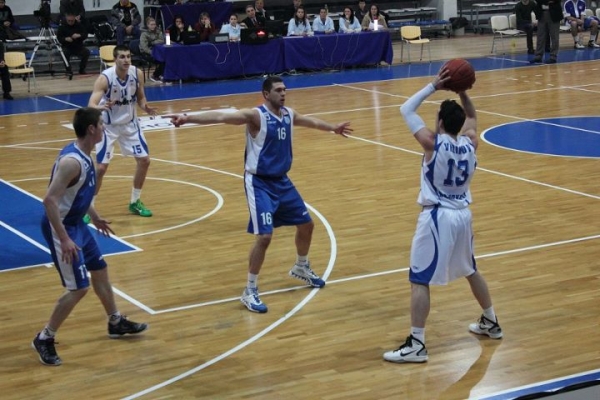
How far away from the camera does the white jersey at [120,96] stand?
11562 millimetres

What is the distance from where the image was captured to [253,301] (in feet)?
→ 27.7

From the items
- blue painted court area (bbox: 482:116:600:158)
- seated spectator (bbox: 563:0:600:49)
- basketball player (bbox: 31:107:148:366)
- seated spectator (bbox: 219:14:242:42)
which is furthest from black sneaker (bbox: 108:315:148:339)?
seated spectator (bbox: 563:0:600:49)

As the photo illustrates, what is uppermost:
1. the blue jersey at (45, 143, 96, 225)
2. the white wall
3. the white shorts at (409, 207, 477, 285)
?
the white wall

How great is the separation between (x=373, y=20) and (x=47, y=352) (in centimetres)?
1949

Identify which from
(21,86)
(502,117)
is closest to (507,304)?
(502,117)

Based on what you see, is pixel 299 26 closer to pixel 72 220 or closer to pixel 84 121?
pixel 84 121

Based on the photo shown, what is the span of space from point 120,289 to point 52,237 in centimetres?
194

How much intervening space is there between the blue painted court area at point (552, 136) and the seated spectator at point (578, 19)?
10.9 metres

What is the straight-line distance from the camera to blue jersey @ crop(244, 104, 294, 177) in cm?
848

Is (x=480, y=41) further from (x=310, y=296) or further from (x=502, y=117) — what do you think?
(x=310, y=296)

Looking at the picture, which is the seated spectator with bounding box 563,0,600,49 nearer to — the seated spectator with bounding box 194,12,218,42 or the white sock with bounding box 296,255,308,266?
the seated spectator with bounding box 194,12,218,42

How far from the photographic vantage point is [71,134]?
17.2 metres

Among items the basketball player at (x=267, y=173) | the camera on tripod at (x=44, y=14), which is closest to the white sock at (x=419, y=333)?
the basketball player at (x=267, y=173)

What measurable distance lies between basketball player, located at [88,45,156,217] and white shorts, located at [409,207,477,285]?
5.19 metres
